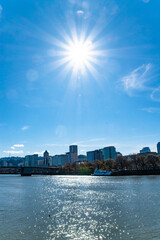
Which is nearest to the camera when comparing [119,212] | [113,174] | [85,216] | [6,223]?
[6,223]

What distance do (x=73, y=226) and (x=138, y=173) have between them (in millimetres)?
154853

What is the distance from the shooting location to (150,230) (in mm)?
20906

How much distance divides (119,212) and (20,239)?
16.1 m

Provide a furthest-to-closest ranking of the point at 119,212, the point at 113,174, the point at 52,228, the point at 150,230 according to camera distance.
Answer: the point at 113,174
the point at 119,212
the point at 52,228
the point at 150,230

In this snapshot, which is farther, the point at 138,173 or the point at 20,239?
the point at 138,173

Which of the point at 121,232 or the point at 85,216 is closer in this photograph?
the point at 121,232

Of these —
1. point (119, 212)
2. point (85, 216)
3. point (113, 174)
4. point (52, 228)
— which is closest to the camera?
point (52, 228)

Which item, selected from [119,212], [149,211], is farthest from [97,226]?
[149,211]

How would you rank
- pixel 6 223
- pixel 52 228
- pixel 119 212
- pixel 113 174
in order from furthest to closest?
pixel 113 174, pixel 119 212, pixel 6 223, pixel 52 228

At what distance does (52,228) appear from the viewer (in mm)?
22516

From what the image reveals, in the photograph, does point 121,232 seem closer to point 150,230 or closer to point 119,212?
point 150,230

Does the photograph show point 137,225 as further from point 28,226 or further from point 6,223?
point 6,223

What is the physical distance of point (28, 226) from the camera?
23.6m

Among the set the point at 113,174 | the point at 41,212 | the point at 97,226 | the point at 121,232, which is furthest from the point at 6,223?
the point at 113,174
